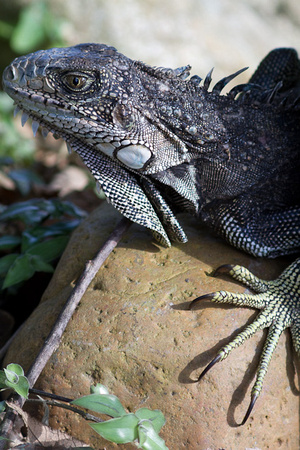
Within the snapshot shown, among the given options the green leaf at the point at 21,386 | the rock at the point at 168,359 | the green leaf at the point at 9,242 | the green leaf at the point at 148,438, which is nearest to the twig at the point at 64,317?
the rock at the point at 168,359

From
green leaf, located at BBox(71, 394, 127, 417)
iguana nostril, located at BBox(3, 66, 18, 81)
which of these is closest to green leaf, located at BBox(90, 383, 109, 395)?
green leaf, located at BBox(71, 394, 127, 417)

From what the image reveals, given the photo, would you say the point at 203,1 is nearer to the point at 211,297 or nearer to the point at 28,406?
the point at 211,297

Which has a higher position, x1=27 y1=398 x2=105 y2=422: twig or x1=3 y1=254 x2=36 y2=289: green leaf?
x1=3 y1=254 x2=36 y2=289: green leaf

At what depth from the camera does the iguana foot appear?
2.84 meters

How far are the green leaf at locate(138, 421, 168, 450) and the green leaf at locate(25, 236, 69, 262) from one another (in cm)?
207

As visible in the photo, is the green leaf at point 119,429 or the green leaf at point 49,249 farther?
the green leaf at point 49,249

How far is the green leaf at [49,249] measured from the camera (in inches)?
159

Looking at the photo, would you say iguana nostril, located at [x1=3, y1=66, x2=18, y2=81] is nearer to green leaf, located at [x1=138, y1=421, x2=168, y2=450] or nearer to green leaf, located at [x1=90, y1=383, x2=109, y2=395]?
green leaf, located at [x1=90, y1=383, x2=109, y2=395]

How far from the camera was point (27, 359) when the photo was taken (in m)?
3.12

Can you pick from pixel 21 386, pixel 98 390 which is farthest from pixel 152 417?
pixel 21 386

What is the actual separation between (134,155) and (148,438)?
1804 mm

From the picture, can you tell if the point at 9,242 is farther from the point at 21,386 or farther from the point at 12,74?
the point at 21,386

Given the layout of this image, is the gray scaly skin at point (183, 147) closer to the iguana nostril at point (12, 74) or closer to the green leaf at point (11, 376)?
the iguana nostril at point (12, 74)

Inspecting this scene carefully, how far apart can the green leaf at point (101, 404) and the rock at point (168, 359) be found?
0.41 m
